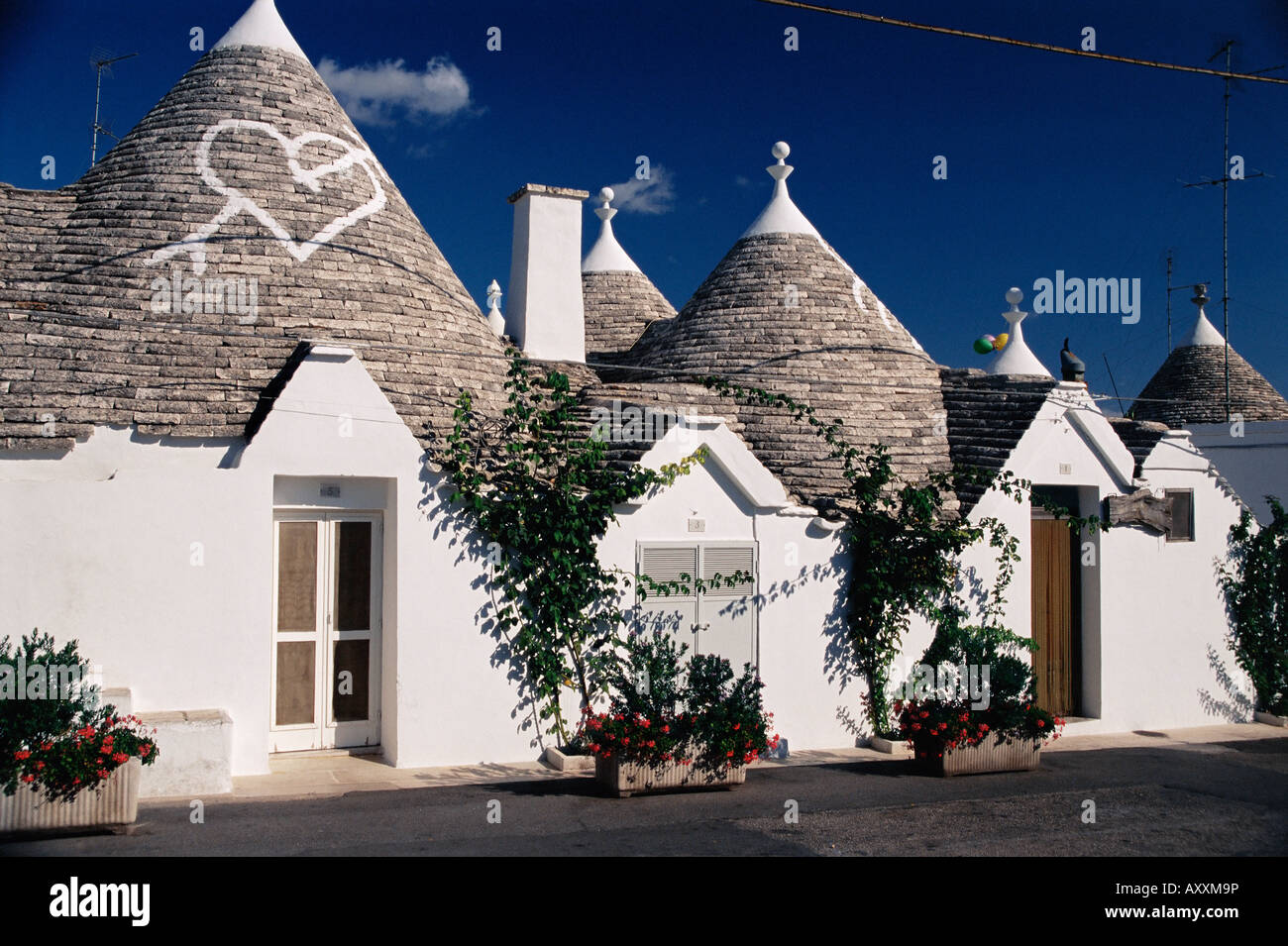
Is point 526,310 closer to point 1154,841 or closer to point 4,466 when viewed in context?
point 4,466

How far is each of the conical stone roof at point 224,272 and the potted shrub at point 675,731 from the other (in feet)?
11.4

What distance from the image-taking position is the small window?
47.1 ft

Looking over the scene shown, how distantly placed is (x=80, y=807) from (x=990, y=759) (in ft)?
26.9

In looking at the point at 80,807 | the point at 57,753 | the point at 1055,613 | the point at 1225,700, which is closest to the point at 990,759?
the point at 1055,613

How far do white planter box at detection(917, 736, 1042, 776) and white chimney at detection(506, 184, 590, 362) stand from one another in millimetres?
6566

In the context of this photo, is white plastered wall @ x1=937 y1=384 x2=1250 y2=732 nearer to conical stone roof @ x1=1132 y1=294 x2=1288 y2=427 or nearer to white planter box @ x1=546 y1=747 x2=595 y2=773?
white planter box @ x1=546 y1=747 x2=595 y2=773

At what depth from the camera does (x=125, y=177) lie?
467 inches

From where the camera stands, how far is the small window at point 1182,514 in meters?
A: 14.4

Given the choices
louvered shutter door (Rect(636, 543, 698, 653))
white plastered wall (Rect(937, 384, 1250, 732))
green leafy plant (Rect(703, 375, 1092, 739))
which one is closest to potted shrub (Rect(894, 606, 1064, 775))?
green leafy plant (Rect(703, 375, 1092, 739))

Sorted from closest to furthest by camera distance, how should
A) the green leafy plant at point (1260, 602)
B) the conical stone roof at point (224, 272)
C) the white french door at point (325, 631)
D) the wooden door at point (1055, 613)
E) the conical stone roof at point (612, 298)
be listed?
the conical stone roof at point (224, 272) → the white french door at point (325, 631) → the wooden door at point (1055, 613) → the green leafy plant at point (1260, 602) → the conical stone roof at point (612, 298)

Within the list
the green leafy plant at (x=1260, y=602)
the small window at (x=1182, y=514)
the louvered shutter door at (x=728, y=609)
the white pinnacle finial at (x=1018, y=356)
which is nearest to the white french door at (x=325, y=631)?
the louvered shutter door at (x=728, y=609)

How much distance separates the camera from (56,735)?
8.16m

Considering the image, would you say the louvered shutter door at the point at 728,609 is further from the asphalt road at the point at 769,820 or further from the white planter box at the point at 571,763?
the white planter box at the point at 571,763

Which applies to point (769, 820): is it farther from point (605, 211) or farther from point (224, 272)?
point (605, 211)
